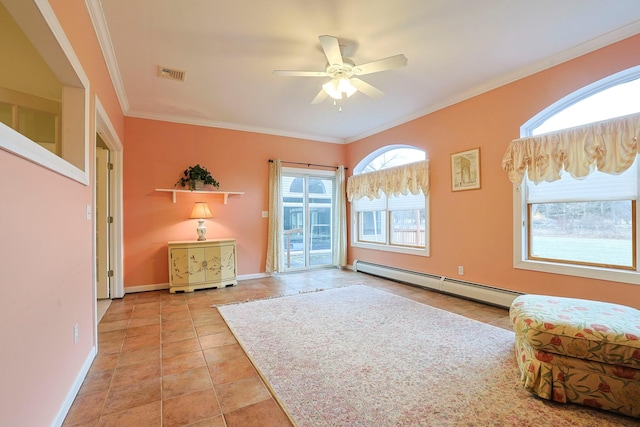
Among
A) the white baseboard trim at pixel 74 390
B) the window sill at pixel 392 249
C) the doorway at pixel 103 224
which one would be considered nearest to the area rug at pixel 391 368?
the white baseboard trim at pixel 74 390

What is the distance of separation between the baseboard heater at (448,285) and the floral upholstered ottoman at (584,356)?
159 centimetres

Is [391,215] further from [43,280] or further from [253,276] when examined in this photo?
[43,280]

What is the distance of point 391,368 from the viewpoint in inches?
85.5

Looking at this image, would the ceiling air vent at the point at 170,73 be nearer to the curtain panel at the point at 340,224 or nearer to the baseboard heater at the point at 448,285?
the curtain panel at the point at 340,224

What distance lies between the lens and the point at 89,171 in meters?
2.29

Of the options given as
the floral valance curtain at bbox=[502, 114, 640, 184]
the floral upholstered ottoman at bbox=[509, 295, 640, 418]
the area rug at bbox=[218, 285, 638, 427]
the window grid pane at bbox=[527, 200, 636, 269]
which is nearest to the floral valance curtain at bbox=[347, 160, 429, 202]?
the floral valance curtain at bbox=[502, 114, 640, 184]

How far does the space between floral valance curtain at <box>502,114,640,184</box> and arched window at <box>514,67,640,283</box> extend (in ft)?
0.29

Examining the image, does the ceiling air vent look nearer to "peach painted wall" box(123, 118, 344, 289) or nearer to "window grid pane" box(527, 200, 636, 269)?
"peach painted wall" box(123, 118, 344, 289)

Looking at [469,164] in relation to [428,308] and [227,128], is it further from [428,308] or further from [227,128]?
[227,128]

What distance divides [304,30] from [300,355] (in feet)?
9.42

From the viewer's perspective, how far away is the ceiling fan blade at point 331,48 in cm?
231

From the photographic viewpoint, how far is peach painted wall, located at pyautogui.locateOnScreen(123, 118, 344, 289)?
4531 mm

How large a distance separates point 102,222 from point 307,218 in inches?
137

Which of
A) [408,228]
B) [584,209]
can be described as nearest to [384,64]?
[584,209]
